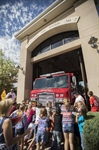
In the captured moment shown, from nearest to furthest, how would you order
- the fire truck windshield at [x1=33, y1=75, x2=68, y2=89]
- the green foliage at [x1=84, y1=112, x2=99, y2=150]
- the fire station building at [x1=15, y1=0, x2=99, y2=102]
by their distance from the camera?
the green foliage at [x1=84, y1=112, x2=99, y2=150], the fire truck windshield at [x1=33, y1=75, x2=68, y2=89], the fire station building at [x1=15, y1=0, x2=99, y2=102]

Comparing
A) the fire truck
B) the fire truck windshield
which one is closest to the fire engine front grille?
the fire truck

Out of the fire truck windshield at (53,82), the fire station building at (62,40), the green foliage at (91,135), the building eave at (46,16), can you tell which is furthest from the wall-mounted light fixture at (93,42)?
the green foliage at (91,135)

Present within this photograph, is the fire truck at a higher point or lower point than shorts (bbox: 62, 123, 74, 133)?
higher

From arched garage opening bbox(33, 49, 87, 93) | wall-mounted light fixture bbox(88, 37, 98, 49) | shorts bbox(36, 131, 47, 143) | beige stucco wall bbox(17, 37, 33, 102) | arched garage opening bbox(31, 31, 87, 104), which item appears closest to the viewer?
shorts bbox(36, 131, 47, 143)

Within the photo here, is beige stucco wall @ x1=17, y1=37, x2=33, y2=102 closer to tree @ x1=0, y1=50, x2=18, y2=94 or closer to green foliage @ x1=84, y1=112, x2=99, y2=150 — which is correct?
green foliage @ x1=84, y1=112, x2=99, y2=150

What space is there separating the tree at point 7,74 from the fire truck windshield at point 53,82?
14033 mm

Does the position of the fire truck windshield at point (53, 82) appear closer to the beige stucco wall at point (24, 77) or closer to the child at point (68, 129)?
the beige stucco wall at point (24, 77)

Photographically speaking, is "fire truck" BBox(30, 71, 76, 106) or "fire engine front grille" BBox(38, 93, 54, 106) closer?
"fire truck" BBox(30, 71, 76, 106)

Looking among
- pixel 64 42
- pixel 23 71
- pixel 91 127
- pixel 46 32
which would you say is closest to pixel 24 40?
pixel 46 32

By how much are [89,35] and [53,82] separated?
4.43 meters

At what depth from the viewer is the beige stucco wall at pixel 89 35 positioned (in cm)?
658

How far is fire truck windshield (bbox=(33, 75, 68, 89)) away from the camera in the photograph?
6.55 metres


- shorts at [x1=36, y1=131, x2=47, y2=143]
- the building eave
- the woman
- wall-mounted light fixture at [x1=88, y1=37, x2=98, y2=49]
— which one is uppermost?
the building eave

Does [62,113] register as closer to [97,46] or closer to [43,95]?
[43,95]
